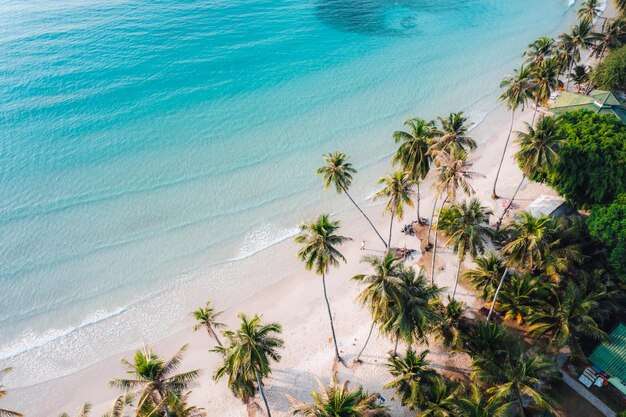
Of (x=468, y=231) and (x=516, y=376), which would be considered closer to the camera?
(x=516, y=376)

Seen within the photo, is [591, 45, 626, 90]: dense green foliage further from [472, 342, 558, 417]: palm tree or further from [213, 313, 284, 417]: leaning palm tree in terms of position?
[213, 313, 284, 417]: leaning palm tree

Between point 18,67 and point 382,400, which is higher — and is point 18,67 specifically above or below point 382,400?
above

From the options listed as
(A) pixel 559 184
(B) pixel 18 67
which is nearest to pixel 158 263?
(A) pixel 559 184

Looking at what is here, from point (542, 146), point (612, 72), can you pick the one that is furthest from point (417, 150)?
point (612, 72)

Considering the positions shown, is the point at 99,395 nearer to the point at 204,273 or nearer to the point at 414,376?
the point at 204,273

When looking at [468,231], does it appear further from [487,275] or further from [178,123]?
[178,123]
